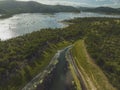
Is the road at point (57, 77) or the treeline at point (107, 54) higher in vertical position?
the treeline at point (107, 54)

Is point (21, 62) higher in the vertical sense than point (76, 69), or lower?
lower

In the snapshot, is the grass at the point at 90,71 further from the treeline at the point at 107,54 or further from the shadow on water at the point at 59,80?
the shadow on water at the point at 59,80

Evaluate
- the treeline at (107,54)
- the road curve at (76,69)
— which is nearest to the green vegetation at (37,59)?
the treeline at (107,54)

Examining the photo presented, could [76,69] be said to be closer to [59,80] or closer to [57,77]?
[57,77]

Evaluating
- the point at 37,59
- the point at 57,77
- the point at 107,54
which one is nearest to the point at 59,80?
the point at 57,77

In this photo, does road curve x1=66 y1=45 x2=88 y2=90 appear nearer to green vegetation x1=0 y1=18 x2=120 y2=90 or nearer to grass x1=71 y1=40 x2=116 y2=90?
grass x1=71 y1=40 x2=116 y2=90

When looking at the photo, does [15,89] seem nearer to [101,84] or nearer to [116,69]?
[101,84]
